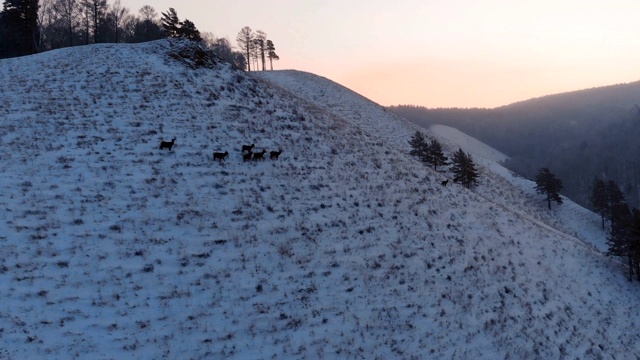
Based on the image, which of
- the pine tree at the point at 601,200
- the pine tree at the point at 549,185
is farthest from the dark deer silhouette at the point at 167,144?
the pine tree at the point at 601,200

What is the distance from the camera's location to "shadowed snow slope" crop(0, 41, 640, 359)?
10.5 metres

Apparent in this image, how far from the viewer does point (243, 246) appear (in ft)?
45.0

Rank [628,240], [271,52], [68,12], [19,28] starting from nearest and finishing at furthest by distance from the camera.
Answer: [628,240] < [19,28] < [68,12] < [271,52]

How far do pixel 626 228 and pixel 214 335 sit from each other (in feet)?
113

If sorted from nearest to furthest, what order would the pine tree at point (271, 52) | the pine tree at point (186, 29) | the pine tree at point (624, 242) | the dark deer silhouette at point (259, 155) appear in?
the dark deer silhouette at point (259, 155) < the pine tree at point (624, 242) < the pine tree at point (186, 29) < the pine tree at point (271, 52)

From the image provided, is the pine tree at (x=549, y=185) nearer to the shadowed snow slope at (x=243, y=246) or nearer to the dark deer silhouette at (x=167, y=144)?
the shadowed snow slope at (x=243, y=246)

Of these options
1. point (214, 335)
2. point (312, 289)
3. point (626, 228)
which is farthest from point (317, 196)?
point (626, 228)

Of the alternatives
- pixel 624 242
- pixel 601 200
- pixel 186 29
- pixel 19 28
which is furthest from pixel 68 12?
pixel 601 200

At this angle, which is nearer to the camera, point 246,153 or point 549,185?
point 246,153

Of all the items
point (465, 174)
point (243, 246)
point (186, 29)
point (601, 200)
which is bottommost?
point (601, 200)

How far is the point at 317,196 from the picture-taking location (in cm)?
1809

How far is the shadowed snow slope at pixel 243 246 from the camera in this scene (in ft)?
34.3

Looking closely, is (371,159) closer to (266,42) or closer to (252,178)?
(252,178)

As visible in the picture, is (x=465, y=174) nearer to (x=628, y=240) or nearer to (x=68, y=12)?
(x=628, y=240)
